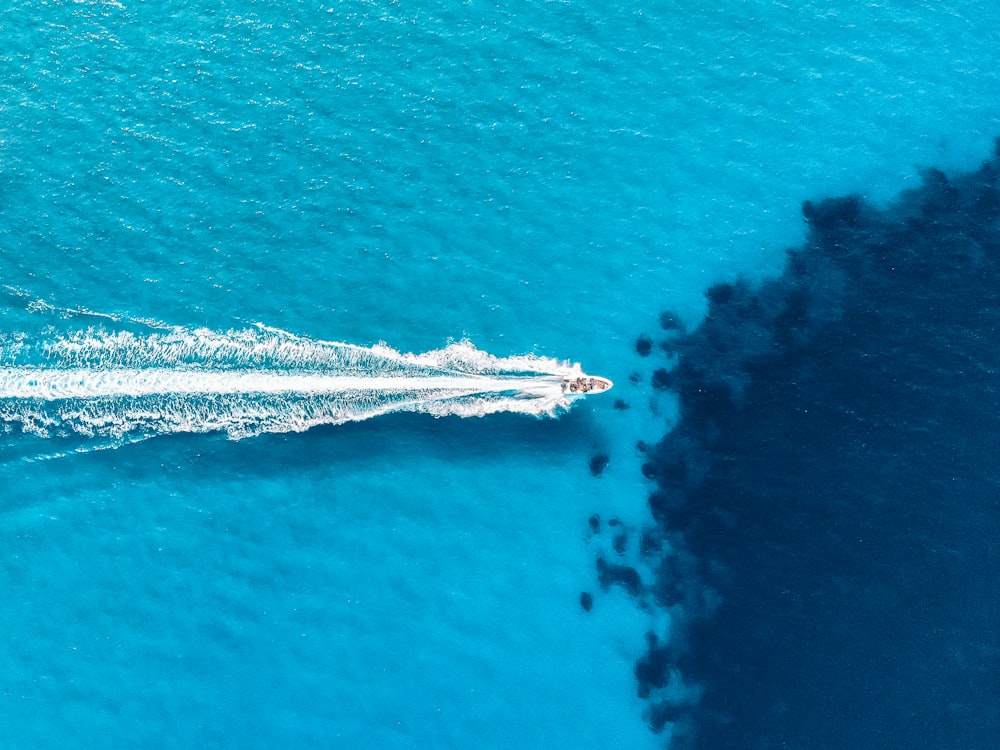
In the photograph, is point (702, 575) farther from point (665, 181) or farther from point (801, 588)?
point (665, 181)

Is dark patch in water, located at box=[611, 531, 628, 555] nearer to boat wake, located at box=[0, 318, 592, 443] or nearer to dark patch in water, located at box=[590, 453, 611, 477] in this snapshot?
dark patch in water, located at box=[590, 453, 611, 477]

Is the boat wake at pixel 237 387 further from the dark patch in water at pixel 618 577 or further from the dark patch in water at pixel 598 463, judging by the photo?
the dark patch in water at pixel 618 577

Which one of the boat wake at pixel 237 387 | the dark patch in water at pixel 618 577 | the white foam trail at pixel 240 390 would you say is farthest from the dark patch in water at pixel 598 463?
the dark patch in water at pixel 618 577

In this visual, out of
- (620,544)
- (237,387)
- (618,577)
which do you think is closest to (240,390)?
(237,387)

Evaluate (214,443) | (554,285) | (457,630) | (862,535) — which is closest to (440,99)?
(554,285)

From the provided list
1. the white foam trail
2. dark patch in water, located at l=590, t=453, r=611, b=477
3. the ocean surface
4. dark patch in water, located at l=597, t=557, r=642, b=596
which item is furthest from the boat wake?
dark patch in water, located at l=597, t=557, r=642, b=596

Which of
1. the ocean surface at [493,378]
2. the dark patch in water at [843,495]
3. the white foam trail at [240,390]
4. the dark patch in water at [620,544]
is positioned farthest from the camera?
the white foam trail at [240,390]

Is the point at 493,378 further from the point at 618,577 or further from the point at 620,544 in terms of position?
the point at 618,577
